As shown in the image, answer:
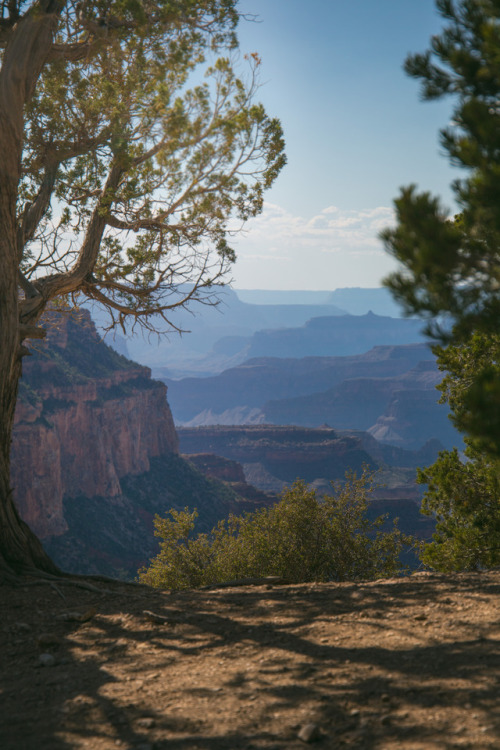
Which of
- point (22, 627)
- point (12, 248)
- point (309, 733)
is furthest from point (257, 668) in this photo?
point (12, 248)

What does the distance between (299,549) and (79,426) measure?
47415 millimetres

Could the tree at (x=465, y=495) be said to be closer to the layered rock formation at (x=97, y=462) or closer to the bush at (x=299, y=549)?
the bush at (x=299, y=549)

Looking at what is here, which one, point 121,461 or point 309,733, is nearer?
point 309,733

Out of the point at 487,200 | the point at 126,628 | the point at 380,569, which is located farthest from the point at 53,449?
the point at 487,200

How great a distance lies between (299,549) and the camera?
13.0 metres

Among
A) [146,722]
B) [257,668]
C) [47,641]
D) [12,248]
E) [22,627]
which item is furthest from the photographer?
[12,248]

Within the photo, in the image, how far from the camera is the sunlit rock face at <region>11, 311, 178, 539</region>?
47.0 metres

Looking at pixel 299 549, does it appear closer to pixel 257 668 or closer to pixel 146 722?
pixel 257 668

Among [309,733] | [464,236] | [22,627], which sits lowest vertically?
[22,627]

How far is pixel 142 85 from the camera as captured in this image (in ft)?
29.7

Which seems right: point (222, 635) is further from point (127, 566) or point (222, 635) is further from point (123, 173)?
point (127, 566)

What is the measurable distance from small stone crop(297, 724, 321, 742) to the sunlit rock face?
40015 mm

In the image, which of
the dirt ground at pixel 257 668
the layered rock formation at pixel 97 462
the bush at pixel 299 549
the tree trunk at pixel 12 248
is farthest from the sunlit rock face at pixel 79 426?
the dirt ground at pixel 257 668

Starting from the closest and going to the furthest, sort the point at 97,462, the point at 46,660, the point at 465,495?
the point at 46,660 → the point at 465,495 → the point at 97,462
